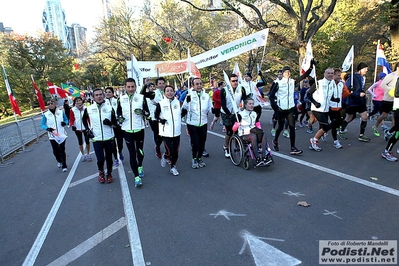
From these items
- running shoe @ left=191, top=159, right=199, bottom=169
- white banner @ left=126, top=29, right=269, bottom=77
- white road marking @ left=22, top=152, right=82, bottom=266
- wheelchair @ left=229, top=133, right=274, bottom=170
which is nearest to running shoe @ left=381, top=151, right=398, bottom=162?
wheelchair @ left=229, top=133, right=274, bottom=170

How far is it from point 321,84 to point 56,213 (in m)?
6.02

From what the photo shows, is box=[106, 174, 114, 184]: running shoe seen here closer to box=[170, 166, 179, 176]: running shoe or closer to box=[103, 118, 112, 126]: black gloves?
box=[103, 118, 112, 126]: black gloves

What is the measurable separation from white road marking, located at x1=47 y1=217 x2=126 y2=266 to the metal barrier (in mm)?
7177

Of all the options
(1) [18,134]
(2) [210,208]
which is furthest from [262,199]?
(1) [18,134]

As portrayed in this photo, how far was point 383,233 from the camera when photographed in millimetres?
3123

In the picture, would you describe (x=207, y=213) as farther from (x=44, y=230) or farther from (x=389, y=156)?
(x=389, y=156)

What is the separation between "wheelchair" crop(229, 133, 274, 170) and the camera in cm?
554

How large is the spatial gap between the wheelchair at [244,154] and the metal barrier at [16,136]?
7.58 m

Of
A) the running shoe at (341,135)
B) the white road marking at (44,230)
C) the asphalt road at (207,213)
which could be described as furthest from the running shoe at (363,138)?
the white road marking at (44,230)

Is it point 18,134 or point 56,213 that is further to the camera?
point 18,134

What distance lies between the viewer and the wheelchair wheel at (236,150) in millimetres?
5805

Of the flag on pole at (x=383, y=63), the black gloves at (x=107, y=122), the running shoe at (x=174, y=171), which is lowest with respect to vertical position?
the running shoe at (x=174, y=171)

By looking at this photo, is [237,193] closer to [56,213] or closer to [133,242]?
[133,242]

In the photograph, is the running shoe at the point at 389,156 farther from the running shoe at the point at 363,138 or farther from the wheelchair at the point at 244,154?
the wheelchair at the point at 244,154
